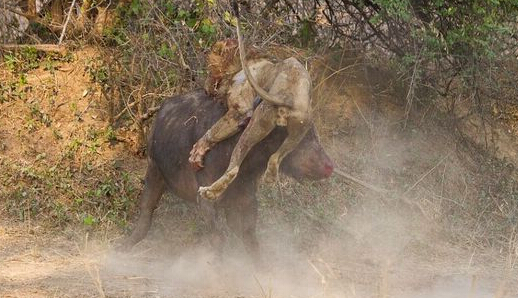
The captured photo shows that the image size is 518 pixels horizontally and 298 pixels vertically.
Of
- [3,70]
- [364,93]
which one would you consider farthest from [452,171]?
[3,70]

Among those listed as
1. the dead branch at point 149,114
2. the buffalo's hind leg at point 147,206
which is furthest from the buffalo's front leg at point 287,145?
the dead branch at point 149,114

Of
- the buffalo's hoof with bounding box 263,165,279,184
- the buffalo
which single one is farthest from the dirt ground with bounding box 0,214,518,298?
the buffalo's hoof with bounding box 263,165,279,184

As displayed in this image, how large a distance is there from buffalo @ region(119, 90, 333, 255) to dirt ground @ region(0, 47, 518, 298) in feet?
Answer: 1.03

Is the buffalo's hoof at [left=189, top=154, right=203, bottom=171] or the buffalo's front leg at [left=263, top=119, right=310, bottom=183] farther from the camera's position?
the buffalo's hoof at [left=189, top=154, right=203, bottom=171]

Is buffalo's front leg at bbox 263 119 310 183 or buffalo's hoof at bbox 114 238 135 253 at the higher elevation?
buffalo's front leg at bbox 263 119 310 183

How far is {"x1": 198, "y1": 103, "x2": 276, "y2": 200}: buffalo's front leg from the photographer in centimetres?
593

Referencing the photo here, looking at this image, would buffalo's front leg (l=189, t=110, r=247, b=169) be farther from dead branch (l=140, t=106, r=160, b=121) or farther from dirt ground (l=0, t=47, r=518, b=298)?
dead branch (l=140, t=106, r=160, b=121)

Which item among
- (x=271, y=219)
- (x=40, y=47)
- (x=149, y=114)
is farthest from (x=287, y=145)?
(x=40, y=47)

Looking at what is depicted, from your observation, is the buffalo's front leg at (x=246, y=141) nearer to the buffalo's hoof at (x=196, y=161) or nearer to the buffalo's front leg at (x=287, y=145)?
the buffalo's front leg at (x=287, y=145)

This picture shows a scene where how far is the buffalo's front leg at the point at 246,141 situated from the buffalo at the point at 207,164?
0.22m

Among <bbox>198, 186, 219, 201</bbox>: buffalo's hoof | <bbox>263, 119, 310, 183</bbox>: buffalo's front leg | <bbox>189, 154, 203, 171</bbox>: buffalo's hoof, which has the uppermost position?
<bbox>263, 119, 310, 183</bbox>: buffalo's front leg

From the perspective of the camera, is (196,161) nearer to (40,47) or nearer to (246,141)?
(246,141)

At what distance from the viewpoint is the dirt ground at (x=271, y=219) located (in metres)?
6.80

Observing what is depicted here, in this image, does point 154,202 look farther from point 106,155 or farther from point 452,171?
point 452,171
